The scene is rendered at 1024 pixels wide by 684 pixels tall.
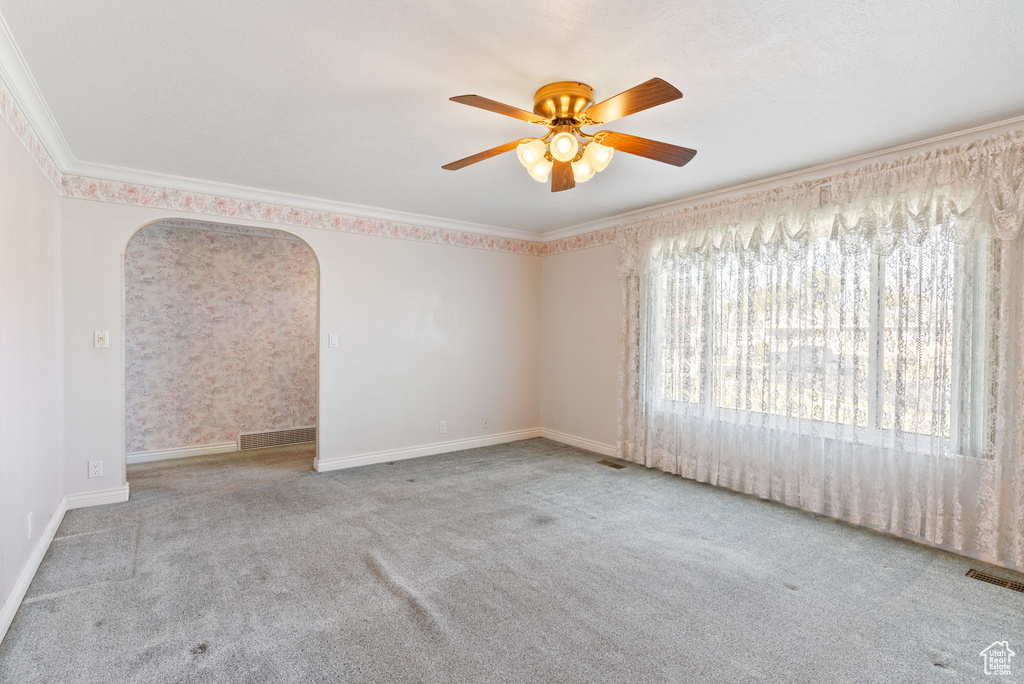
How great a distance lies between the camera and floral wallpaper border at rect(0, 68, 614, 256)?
9.22 feet

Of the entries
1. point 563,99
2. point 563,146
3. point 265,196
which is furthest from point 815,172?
point 265,196

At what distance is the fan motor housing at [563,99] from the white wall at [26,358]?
8.12ft

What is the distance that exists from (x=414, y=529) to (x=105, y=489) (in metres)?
2.50

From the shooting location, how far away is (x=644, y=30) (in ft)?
Result: 6.51

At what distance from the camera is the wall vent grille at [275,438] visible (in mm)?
5547

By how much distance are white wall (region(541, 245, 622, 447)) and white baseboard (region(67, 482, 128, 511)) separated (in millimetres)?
4158

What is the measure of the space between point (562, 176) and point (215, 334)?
4.51 m

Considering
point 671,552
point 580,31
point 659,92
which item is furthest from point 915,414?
point 580,31

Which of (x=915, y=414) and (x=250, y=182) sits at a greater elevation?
(x=250, y=182)

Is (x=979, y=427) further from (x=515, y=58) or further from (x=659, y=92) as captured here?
(x=515, y=58)

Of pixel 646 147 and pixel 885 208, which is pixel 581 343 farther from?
pixel 646 147

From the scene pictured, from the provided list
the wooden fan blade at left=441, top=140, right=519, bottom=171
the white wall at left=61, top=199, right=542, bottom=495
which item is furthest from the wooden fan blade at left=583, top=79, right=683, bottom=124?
the white wall at left=61, top=199, right=542, bottom=495

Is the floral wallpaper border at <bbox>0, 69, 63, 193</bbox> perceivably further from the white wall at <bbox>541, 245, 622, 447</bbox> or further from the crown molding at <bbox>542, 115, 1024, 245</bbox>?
the white wall at <bbox>541, 245, 622, 447</bbox>

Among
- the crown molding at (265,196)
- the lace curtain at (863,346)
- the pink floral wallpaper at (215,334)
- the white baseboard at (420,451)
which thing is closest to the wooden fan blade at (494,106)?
the lace curtain at (863,346)
